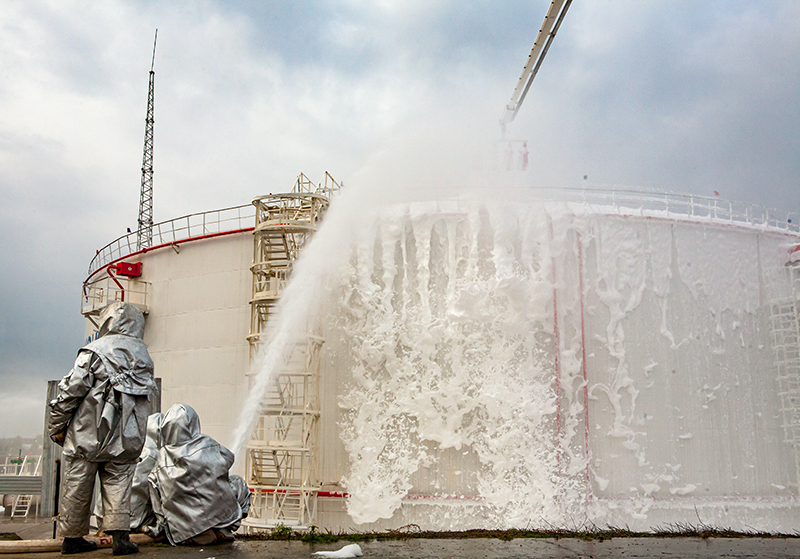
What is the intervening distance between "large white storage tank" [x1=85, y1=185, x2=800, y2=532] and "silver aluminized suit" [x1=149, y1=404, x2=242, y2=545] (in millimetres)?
6688

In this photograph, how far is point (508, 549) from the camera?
713cm

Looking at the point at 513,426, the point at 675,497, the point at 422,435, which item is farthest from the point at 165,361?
the point at 675,497

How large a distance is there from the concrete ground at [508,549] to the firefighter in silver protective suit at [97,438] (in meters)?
0.29

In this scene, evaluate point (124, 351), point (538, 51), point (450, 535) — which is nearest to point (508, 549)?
point (450, 535)

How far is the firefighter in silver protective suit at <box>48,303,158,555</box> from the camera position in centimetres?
645

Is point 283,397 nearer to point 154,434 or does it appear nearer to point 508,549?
point 154,434

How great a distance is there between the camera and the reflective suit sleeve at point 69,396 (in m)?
6.50

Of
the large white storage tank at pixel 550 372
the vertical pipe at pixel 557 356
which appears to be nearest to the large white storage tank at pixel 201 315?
the large white storage tank at pixel 550 372

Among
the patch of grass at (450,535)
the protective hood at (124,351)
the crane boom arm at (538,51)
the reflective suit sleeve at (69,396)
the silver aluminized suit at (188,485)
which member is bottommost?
the patch of grass at (450,535)

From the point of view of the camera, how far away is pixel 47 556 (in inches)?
248

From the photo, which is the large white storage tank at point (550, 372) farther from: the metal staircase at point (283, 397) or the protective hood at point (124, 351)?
the protective hood at point (124, 351)

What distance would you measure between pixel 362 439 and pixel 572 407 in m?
4.33

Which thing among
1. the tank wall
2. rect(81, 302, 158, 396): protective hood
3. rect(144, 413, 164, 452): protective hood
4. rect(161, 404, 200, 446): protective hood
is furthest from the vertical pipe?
rect(81, 302, 158, 396): protective hood

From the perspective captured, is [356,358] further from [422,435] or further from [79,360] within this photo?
[79,360]
